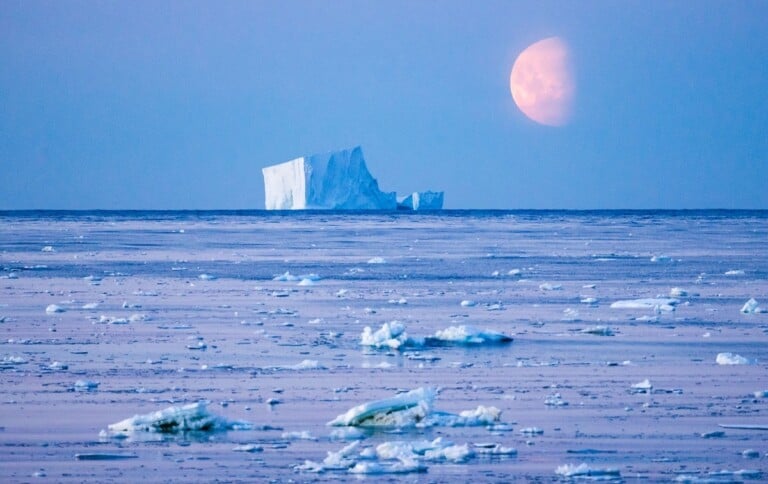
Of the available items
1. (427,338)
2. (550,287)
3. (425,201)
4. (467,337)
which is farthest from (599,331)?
(425,201)

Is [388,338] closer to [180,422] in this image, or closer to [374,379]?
[374,379]

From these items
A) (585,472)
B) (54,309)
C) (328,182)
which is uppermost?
(328,182)

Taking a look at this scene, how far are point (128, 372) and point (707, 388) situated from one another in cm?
421

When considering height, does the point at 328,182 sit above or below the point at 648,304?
above

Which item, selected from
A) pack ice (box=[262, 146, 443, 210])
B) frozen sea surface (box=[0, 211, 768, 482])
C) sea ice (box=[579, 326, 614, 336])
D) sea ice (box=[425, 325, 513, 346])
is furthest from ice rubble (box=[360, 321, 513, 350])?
pack ice (box=[262, 146, 443, 210])

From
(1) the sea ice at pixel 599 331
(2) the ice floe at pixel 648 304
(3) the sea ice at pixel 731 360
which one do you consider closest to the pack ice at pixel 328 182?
(2) the ice floe at pixel 648 304

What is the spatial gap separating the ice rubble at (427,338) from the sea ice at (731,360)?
2.15m

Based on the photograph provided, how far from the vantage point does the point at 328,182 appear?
241ft

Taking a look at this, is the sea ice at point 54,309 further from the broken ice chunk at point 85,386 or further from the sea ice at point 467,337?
the broken ice chunk at point 85,386

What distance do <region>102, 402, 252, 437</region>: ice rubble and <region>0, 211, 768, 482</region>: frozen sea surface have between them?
2 cm

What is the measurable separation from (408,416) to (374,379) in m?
1.84

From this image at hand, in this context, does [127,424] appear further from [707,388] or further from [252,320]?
[252,320]

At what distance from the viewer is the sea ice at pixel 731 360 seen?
402 inches

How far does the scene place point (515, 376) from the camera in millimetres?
9578
